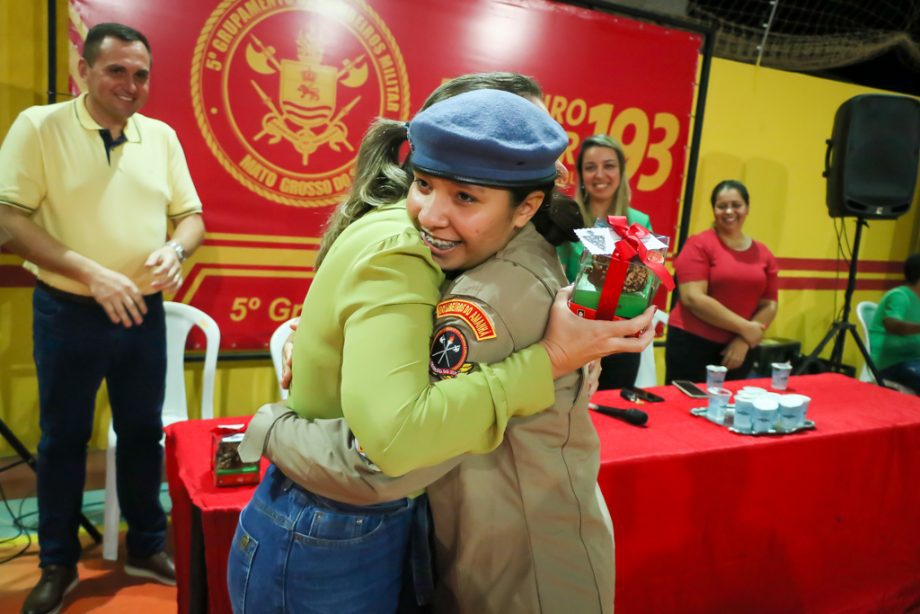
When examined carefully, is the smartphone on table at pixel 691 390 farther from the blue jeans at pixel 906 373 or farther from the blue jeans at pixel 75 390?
the blue jeans at pixel 906 373

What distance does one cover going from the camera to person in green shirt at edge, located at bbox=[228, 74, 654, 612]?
77 centimetres

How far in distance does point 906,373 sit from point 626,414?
8.62ft

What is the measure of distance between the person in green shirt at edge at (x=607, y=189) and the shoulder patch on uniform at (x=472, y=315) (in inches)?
66.5

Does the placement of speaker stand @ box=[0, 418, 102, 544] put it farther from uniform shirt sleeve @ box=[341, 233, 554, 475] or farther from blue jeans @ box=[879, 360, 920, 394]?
blue jeans @ box=[879, 360, 920, 394]

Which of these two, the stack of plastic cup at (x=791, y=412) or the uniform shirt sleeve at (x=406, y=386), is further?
the stack of plastic cup at (x=791, y=412)

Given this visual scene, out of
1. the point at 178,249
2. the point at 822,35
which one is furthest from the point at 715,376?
the point at 822,35

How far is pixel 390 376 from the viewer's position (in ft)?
2.49

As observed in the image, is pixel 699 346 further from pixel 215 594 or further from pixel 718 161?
pixel 215 594

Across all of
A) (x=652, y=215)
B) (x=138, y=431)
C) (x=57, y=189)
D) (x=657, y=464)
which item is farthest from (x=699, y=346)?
(x=57, y=189)

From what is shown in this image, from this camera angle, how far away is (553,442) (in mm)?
952

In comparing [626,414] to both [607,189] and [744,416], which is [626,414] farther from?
[607,189]

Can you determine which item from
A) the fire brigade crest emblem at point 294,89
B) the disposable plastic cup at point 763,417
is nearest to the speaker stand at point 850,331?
the disposable plastic cup at point 763,417

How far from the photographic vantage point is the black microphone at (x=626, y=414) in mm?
1885

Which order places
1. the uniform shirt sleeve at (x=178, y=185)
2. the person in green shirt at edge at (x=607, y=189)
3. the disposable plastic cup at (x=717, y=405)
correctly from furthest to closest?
the person in green shirt at edge at (x=607, y=189)
the uniform shirt sleeve at (x=178, y=185)
the disposable plastic cup at (x=717, y=405)
